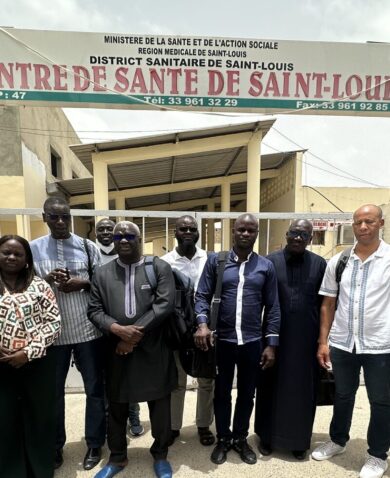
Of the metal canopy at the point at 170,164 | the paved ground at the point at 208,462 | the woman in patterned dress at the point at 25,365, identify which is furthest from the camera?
the metal canopy at the point at 170,164

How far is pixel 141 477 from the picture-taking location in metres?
2.17

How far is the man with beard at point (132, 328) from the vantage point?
197cm

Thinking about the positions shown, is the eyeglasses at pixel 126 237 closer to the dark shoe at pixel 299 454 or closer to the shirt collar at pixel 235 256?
the shirt collar at pixel 235 256

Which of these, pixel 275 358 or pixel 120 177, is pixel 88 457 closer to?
pixel 275 358

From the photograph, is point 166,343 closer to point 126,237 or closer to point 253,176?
point 126,237

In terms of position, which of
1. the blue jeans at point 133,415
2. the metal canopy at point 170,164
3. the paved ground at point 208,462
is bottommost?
the paved ground at point 208,462

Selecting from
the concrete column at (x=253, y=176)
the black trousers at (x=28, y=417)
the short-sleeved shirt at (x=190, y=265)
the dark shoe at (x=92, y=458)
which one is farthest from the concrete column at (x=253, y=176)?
the black trousers at (x=28, y=417)

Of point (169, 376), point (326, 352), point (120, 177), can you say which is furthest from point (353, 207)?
point (169, 376)

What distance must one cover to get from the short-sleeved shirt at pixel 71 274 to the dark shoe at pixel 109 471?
912mm

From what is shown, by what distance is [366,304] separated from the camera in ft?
6.71

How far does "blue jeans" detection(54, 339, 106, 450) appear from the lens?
2.21m

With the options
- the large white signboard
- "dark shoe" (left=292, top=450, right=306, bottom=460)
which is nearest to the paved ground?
"dark shoe" (left=292, top=450, right=306, bottom=460)

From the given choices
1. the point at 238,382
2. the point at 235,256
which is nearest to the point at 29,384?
the point at 238,382

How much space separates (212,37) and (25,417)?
3854 millimetres
